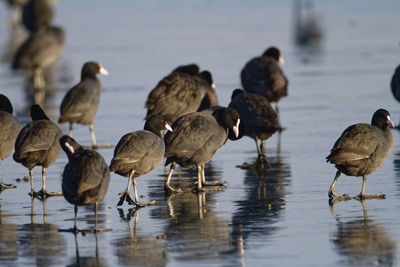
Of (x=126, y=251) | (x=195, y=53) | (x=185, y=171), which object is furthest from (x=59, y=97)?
(x=126, y=251)

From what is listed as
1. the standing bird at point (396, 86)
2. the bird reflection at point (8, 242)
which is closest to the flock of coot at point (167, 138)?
the bird reflection at point (8, 242)

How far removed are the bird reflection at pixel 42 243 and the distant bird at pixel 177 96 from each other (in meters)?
5.47

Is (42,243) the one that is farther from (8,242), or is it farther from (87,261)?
(87,261)

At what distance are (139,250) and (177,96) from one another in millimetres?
7180

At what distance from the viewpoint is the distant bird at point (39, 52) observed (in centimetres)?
2722

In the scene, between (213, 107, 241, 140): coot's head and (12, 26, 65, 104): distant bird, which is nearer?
(213, 107, 241, 140): coot's head

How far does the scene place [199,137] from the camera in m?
12.9

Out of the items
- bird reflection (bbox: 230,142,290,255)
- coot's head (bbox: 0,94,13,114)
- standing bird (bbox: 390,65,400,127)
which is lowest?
bird reflection (bbox: 230,142,290,255)

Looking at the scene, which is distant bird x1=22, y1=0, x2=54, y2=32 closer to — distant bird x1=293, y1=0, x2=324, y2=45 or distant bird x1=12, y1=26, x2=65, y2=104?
distant bird x1=12, y1=26, x2=65, y2=104

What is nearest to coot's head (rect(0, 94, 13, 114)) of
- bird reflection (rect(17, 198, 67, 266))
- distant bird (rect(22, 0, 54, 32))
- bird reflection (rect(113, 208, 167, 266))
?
bird reflection (rect(17, 198, 67, 266))

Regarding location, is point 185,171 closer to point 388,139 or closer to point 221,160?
point 221,160

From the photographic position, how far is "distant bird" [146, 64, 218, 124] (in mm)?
16484

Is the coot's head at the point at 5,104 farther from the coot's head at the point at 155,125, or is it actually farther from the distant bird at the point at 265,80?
the distant bird at the point at 265,80

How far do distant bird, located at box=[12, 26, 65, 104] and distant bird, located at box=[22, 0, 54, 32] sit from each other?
32.8 ft
